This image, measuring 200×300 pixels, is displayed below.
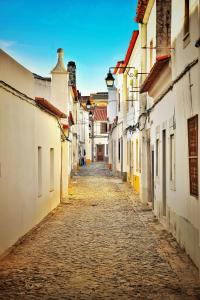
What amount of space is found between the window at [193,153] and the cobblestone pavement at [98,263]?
1345 millimetres

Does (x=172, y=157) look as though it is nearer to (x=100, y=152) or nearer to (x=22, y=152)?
A: (x=22, y=152)

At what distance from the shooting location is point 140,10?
17.1 metres

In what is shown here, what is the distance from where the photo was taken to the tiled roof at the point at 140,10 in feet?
53.8

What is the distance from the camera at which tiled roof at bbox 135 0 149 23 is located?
16.4m

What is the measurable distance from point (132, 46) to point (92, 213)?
10136 mm

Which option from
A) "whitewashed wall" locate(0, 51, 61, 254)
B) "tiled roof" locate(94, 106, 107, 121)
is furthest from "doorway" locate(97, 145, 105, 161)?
"whitewashed wall" locate(0, 51, 61, 254)

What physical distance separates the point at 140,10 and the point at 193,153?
10031 millimetres

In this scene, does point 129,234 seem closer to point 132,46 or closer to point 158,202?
point 158,202

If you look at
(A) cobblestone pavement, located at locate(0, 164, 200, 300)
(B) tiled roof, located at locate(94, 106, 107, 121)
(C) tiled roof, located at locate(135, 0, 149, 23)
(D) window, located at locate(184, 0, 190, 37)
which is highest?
(B) tiled roof, located at locate(94, 106, 107, 121)

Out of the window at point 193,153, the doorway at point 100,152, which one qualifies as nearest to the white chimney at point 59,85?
the window at point 193,153

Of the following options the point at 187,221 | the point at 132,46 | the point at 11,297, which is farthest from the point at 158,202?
the point at 132,46

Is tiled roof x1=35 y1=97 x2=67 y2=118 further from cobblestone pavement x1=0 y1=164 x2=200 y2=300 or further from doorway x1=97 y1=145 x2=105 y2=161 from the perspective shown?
doorway x1=97 y1=145 x2=105 y2=161

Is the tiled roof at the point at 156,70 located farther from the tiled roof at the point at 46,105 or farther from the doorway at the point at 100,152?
the doorway at the point at 100,152

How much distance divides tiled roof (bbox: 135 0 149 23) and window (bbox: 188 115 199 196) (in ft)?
29.0
